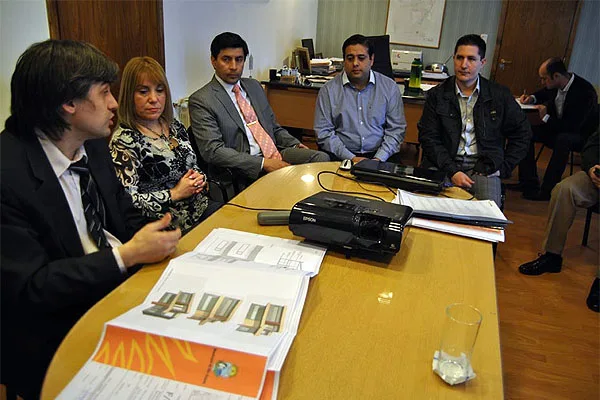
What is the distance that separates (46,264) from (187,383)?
487 millimetres

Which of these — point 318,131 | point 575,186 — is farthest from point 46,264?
point 575,186

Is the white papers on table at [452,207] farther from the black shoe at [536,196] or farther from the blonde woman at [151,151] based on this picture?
the black shoe at [536,196]

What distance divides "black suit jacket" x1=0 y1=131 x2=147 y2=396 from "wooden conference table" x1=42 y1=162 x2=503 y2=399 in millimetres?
105

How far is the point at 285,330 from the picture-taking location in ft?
3.12

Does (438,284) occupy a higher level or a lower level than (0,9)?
lower

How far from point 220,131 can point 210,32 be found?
124cm

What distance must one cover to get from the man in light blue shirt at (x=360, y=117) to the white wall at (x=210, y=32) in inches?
38.2

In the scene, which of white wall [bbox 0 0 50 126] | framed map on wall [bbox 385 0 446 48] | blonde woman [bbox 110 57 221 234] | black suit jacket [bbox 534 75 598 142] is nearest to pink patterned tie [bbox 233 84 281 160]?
blonde woman [bbox 110 57 221 234]

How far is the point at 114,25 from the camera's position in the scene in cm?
254

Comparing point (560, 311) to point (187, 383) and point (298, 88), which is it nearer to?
point (187, 383)

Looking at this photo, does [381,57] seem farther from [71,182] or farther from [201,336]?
[201,336]

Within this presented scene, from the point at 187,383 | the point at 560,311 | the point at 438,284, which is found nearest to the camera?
the point at 187,383

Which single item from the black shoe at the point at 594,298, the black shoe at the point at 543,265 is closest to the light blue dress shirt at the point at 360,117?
the black shoe at the point at 543,265

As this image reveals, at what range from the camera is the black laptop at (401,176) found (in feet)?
6.06
